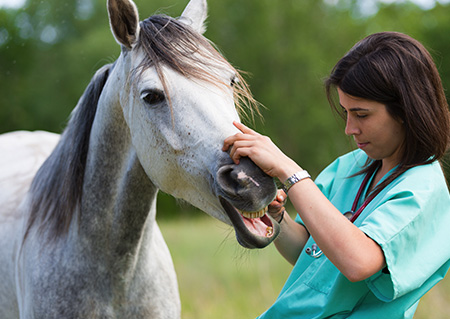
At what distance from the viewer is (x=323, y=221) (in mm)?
1525

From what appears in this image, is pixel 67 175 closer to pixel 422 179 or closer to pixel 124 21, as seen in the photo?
pixel 124 21

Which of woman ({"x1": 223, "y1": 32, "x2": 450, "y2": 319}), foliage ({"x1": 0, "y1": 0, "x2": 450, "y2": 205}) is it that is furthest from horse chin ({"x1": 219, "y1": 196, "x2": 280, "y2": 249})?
foliage ({"x1": 0, "y1": 0, "x2": 450, "y2": 205})

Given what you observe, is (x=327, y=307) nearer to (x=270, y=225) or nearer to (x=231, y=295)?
(x=270, y=225)

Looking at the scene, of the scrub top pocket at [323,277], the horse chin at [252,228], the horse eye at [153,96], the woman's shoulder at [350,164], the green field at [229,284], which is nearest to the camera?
the horse chin at [252,228]

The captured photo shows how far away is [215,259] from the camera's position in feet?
22.0

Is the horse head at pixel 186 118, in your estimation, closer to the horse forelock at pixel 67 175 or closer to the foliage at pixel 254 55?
the horse forelock at pixel 67 175

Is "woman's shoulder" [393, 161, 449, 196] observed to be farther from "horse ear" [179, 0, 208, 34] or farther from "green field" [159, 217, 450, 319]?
"green field" [159, 217, 450, 319]

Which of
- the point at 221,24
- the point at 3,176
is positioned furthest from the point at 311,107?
the point at 3,176

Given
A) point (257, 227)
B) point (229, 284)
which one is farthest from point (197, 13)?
point (229, 284)

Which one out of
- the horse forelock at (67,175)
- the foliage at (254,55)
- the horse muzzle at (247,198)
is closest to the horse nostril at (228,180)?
the horse muzzle at (247,198)

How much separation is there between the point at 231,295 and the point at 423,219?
3.88 m

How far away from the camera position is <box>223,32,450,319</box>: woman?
60.7 inches

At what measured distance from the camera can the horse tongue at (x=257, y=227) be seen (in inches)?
64.6

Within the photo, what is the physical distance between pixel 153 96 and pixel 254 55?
69.4 feet
